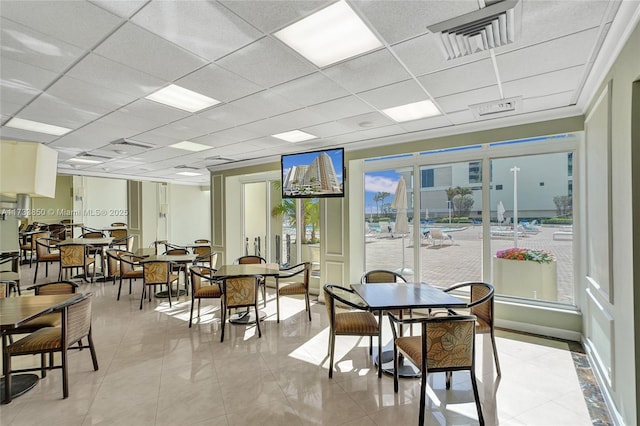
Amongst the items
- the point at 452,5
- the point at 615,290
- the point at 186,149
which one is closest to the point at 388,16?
the point at 452,5

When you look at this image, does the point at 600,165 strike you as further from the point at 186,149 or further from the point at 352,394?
the point at 186,149

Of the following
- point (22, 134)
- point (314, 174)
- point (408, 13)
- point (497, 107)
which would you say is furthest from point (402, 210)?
point (22, 134)

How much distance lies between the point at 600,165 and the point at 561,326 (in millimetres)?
2187

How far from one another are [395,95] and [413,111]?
0.68 meters

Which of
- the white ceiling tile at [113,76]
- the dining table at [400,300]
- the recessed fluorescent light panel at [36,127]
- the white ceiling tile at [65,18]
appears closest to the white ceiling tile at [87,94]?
the white ceiling tile at [113,76]

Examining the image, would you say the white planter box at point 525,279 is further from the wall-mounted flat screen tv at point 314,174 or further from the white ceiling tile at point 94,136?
the white ceiling tile at point 94,136

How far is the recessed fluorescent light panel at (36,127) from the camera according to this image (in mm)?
4102

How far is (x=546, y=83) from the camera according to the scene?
2.99 m

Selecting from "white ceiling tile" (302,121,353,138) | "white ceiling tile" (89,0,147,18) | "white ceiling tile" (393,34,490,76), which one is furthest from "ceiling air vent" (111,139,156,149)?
"white ceiling tile" (393,34,490,76)

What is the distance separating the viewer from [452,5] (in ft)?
6.06

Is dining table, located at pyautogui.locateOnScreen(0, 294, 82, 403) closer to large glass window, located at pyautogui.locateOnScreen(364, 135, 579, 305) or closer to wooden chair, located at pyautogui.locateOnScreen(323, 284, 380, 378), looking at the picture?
wooden chair, located at pyautogui.locateOnScreen(323, 284, 380, 378)

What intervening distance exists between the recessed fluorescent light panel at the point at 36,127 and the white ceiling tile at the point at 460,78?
16.3 feet

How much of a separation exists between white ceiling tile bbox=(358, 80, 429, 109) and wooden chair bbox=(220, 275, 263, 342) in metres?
2.65

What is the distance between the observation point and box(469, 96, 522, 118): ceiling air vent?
3426 millimetres
